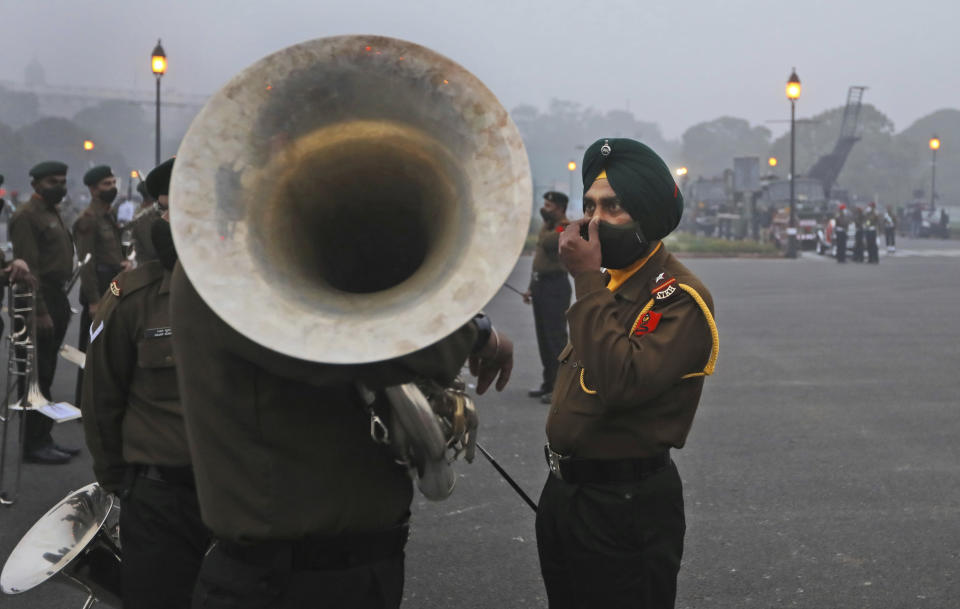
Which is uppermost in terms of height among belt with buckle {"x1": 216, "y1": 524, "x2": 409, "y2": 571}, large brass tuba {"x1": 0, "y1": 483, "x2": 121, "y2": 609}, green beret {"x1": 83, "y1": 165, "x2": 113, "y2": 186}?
green beret {"x1": 83, "y1": 165, "x2": 113, "y2": 186}

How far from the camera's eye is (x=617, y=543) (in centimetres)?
277

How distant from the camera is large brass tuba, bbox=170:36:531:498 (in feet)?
6.00

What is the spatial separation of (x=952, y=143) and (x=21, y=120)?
139 meters

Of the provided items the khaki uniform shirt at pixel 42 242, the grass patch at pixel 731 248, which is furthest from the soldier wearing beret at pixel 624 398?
the grass patch at pixel 731 248

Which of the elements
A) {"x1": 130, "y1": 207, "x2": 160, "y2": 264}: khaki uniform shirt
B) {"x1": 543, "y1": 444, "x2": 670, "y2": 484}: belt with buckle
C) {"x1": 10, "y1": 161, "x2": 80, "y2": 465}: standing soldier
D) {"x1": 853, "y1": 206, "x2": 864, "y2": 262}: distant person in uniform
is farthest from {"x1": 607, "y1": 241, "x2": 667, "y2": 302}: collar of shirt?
{"x1": 853, "y1": 206, "x2": 864, "y2": 262}: distant person in uniform

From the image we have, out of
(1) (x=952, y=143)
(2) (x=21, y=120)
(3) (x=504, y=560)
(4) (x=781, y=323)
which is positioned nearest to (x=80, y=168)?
(2) (x=21, y=120)

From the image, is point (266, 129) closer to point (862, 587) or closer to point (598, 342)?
point (598, 342)

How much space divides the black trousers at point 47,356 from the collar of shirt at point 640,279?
4.65 meters

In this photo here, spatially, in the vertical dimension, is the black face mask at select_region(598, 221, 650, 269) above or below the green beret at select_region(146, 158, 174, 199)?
below

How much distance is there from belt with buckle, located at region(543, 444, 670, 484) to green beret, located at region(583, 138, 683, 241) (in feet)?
1.85

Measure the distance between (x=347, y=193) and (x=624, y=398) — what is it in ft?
3.11

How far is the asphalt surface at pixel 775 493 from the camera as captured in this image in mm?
4785

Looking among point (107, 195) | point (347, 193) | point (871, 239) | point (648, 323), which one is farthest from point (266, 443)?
point (871, 239)

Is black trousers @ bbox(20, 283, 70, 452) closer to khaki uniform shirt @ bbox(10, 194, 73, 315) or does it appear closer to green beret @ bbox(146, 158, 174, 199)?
khaki uniform shirt @ bbox(10, 194, 73, 315)
